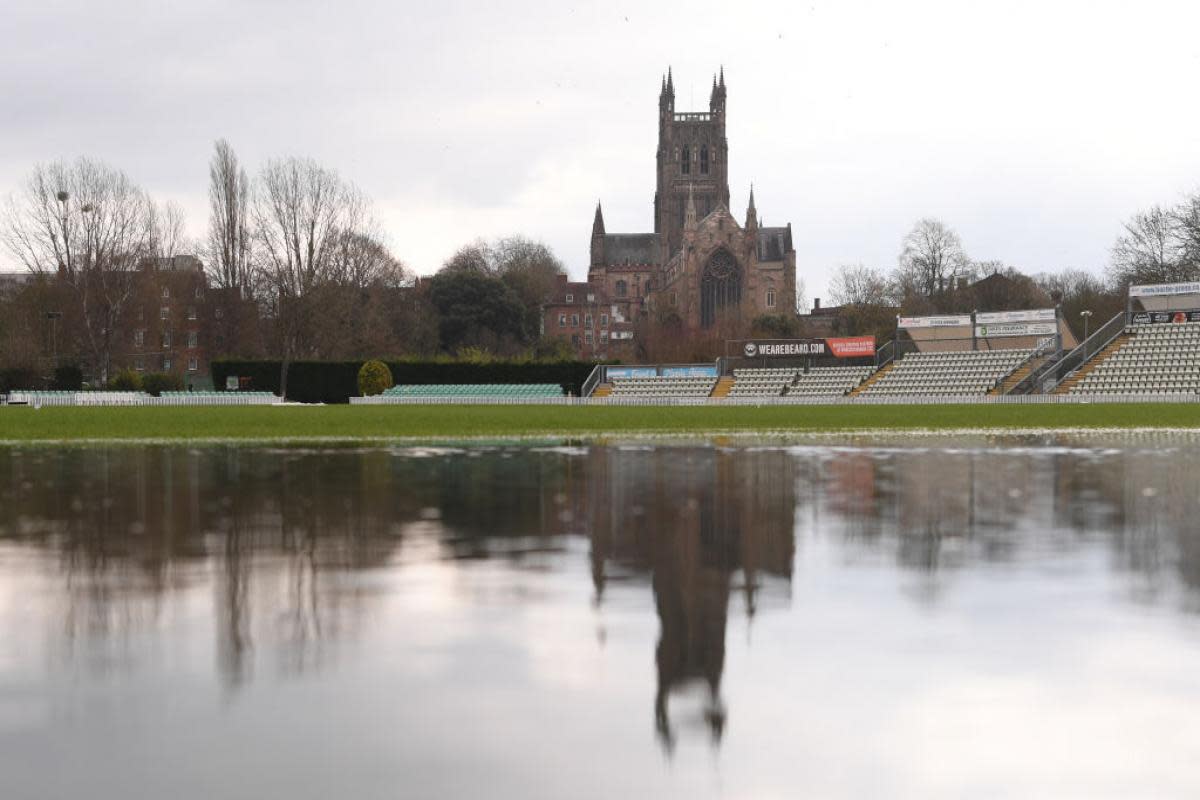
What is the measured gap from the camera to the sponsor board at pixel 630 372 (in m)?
84.0

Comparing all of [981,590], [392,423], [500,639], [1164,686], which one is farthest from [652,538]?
[392,423]

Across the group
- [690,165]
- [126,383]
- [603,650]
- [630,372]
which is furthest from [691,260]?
[603,650]

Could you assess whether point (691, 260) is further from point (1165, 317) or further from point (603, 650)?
point (603, 650)

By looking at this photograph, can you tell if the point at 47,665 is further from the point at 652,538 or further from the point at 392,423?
the point at 392,423

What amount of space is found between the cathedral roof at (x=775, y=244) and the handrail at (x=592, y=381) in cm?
9233

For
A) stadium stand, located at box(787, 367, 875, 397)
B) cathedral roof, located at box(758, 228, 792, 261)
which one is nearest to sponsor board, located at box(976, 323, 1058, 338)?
stadium stand, located at box(787, 367, 875, 397)

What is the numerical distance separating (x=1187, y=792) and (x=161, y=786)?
3.45 metres

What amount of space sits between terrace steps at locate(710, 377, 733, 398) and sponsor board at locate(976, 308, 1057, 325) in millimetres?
17049

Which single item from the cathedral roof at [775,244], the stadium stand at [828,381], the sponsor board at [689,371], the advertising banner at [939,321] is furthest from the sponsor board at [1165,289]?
the cathedral roof at [775,244]

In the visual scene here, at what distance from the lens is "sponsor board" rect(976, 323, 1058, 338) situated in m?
72.9

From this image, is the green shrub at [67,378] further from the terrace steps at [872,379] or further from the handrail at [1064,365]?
the handrail at [1064,365]

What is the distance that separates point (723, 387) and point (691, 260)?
7399 centimetres

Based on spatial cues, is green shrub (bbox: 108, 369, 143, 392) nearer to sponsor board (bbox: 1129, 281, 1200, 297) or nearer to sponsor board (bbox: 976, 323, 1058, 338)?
sponsor board (bbox: 976, 323, 1058, 338)

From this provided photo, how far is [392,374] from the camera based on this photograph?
279 feet
